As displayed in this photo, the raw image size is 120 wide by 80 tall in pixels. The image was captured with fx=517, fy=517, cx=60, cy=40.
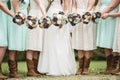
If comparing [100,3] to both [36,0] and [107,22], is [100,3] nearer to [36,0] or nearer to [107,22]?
[107,22]

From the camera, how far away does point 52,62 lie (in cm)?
1102

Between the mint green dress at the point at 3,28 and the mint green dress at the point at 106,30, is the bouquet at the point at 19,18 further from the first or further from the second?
the mint green dress at the point at 106,30

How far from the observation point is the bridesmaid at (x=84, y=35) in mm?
11062

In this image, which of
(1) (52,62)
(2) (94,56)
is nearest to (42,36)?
(1) (52,62)

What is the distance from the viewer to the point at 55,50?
1105cm

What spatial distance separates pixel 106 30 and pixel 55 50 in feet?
3.88

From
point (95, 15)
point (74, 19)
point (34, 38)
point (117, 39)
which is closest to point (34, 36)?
point (34, 38)

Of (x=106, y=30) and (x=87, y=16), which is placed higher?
(x=87, y=16)

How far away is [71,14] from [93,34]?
2.40 ft

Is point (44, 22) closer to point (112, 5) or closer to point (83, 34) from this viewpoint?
point (83, 34)

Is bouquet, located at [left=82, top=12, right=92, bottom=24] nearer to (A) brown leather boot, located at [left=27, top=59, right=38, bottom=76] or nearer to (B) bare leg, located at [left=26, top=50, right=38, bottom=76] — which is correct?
(B) bare leg, located at [left=26, top=50, right=38, bottom=76]

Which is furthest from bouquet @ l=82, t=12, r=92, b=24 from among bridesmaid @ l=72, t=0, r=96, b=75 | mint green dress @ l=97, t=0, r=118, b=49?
mint green dress @ l=97, t=0, r=118, b=49

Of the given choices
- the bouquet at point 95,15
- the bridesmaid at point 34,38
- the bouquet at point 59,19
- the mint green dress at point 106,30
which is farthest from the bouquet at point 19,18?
the mint green dress at point 106,30

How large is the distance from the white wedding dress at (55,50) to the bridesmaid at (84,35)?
221mm
